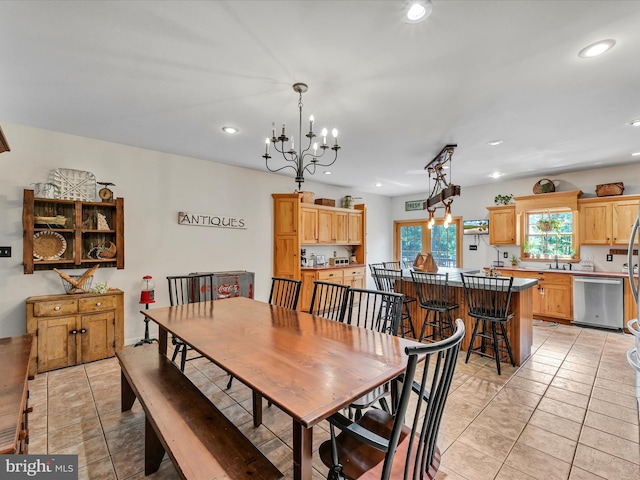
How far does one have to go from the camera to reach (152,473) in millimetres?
1828

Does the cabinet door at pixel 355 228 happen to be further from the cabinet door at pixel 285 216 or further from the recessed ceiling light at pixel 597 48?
the recessed ceiling light at pixel 597 48

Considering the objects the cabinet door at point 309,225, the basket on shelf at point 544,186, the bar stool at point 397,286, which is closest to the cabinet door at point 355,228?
the cabinet door at point 309,225

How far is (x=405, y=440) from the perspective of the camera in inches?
55.1

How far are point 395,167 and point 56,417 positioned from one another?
16.7ft

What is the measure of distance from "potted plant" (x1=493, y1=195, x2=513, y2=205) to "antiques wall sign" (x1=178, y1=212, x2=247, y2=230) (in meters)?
5.12

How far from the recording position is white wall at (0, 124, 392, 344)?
128 inches

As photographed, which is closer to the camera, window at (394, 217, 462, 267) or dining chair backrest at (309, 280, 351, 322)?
dining chair backrest at (309, 280, 351, 322)

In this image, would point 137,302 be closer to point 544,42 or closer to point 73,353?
point 73,353

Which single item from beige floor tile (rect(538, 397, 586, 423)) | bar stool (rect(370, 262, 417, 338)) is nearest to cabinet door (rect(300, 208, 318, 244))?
bar stool (rect(370, 262, 417, 338))

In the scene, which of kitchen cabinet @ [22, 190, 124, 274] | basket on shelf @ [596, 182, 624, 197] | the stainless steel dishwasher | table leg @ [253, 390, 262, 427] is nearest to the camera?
table leg @ [253, 390, 262, 427]

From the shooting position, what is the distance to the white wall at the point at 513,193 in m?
5.00

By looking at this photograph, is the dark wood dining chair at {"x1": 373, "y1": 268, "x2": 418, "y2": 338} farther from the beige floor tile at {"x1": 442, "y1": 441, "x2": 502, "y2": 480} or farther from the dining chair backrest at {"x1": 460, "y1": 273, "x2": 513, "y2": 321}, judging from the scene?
the beige floor tile at {"x1": 442, "y1": 441, "x2": 502, "y2": 480}

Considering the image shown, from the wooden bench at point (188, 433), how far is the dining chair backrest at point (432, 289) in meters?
2.86

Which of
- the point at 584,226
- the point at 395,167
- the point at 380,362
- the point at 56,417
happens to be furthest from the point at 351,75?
the point at 584,226
